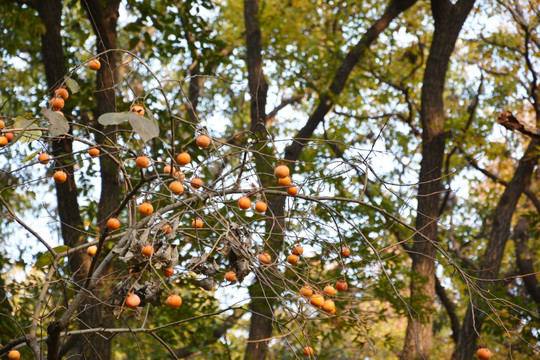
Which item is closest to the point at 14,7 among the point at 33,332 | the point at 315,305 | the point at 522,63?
the point at 33,332

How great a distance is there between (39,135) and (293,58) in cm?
538

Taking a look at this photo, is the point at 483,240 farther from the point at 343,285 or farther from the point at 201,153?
the point at 343,285

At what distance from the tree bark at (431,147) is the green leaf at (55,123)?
13.1ft

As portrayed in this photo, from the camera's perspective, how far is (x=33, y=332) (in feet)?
6.83

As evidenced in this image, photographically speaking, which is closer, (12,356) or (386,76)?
(12,356)

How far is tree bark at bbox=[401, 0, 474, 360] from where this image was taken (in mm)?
5254

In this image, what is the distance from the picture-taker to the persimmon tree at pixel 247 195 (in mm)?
2016

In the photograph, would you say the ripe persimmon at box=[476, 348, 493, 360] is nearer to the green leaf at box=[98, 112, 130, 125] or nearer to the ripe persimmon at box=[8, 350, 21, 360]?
the green leaf at box=[98, 112, 130, 125]

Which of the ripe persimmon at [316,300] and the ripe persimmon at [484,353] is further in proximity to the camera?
the ripe persimmon at [484,353]

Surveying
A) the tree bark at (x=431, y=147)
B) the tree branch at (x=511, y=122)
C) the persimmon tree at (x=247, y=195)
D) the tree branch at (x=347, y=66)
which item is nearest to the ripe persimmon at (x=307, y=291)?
the persimmon tree at (x=247, y=195)

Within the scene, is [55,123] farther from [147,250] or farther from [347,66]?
[347,66]

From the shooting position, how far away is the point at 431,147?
5.70 m

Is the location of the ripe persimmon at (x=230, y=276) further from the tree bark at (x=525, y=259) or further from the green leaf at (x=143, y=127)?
the tree bark at (x=525, y=259)

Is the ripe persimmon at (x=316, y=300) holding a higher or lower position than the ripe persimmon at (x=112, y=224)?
lower
